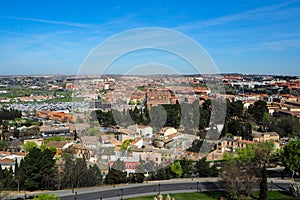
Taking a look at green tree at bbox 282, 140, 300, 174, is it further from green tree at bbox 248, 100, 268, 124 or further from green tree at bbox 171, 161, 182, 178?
green tree at bbox 248, 100, 268, 124

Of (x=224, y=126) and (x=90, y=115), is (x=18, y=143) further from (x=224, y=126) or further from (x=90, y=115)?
(x=224, y=126)

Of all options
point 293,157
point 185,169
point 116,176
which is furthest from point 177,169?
point 293,157

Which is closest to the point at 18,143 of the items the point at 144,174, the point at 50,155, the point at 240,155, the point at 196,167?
the point at 50,155

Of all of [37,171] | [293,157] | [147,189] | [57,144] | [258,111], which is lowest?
[147,189]

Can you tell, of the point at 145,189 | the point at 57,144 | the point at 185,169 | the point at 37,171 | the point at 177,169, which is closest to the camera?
the point at 37,171

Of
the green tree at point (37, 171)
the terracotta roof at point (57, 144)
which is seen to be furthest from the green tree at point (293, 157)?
the terracotta roof at point (57, 144)

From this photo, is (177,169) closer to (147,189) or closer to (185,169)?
(185,169)

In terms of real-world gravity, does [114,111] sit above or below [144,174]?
above

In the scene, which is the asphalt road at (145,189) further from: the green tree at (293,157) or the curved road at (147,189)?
the green tree at (293,157)

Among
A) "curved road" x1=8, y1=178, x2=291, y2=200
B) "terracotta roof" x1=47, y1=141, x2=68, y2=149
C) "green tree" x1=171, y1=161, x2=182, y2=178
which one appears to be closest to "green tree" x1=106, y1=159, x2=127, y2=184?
"curved road" x1=8, y1=178, x2=291, y2=200
